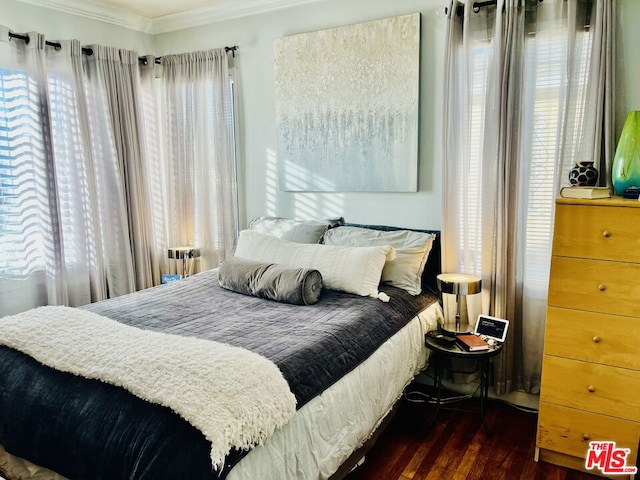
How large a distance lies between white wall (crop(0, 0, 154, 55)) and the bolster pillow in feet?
7.14

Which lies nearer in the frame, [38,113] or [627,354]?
[627,354]

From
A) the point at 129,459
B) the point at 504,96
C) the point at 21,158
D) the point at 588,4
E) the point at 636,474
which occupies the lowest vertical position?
the point at 636,474

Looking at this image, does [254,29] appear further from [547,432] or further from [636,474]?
[636,474]

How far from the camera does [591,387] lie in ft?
7.21

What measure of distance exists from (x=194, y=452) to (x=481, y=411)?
1767 mm

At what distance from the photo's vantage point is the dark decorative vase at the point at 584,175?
2293 mm

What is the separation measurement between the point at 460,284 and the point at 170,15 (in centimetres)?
316

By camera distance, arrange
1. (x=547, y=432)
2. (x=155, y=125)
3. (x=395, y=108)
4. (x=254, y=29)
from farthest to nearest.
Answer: (x=155, y=125), (x=254, y=29), (x=395, y=108), (x=547, y=432)

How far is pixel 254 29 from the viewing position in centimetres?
364

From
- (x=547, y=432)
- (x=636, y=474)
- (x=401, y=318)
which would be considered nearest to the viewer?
(x=636, y=474)

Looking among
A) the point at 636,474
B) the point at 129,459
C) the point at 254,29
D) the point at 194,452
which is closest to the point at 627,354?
the point at 636,474

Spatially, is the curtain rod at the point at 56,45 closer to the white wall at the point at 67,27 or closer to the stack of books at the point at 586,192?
the white wall at the point at 67,27

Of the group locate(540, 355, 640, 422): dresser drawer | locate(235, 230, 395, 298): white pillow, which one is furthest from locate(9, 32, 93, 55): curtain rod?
locate(540, 355, 640, 422): dresser drawer

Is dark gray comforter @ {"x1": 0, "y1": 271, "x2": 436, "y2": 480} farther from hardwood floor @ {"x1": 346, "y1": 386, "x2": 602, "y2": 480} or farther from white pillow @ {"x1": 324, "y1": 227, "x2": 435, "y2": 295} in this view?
hardwood floor @ {"x1": 346, "y1": 386, "x2": 602, "y2": 480}
